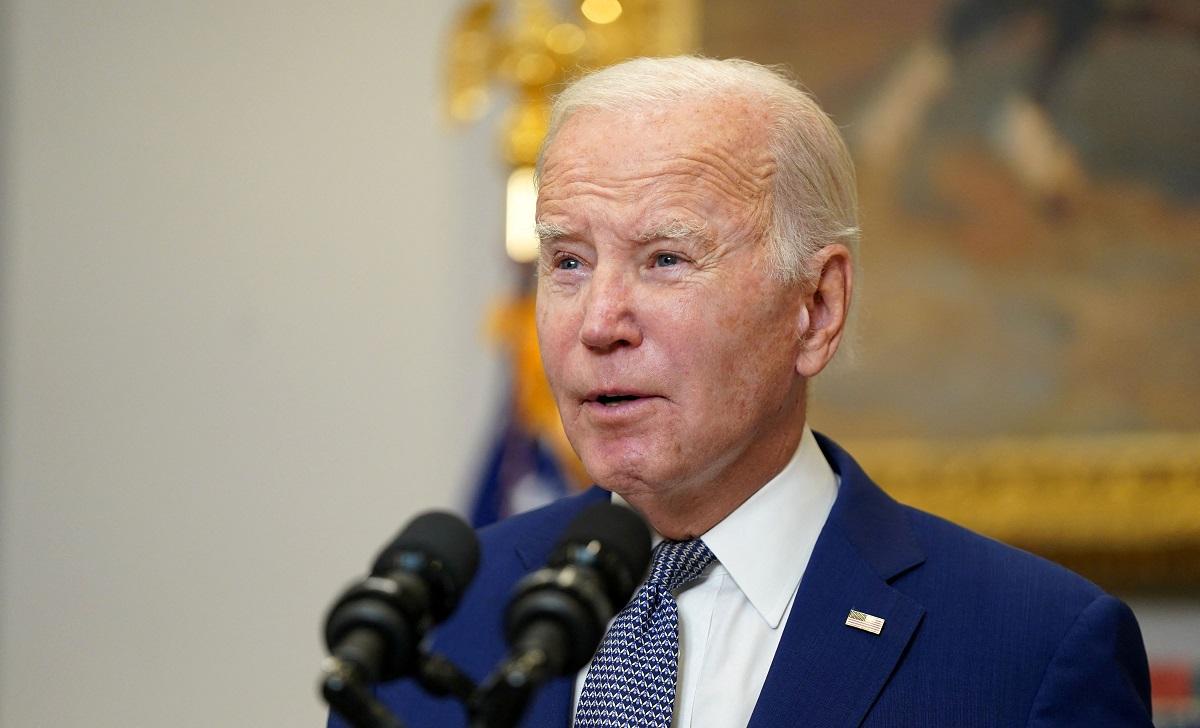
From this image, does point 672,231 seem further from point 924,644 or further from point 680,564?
point 924,644

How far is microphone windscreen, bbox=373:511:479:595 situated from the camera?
1.68 meters

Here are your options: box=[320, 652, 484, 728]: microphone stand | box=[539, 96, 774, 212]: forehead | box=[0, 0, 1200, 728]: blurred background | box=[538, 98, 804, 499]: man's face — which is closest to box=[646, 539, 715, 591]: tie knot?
box=[538, 98, 804, 499]: man's face

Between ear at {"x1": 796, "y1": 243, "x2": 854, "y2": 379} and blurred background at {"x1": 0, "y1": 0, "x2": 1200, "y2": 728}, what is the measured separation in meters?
2.47

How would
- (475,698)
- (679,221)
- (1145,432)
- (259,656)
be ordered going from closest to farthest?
(475,698)
(679,221)
(1145,432)
(259,656)

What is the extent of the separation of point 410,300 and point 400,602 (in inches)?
180

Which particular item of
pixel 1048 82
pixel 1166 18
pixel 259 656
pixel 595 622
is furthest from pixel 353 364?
pixel 595 622

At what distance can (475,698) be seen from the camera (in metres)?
1.54

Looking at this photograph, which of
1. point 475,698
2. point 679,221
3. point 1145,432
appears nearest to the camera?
point 475,698

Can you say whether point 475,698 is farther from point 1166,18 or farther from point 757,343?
point 1166,18

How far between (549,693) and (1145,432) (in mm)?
3134

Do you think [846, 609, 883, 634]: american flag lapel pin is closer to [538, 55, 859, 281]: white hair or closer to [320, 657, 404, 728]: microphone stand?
[538, 55, 859, 281]: white hair

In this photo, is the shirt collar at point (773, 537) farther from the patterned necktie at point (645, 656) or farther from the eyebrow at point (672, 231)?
the eyebrow at point (672, 231)

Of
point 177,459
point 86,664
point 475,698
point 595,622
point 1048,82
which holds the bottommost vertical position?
point 86,664

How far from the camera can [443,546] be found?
170cm
